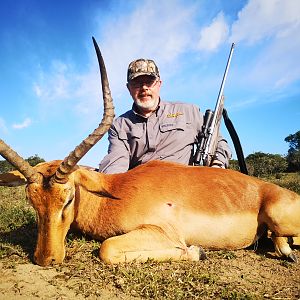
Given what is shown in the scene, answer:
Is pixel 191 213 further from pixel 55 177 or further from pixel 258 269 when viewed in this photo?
pixel 55 177

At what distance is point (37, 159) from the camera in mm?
29750

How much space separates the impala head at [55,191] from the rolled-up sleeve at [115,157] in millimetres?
2119

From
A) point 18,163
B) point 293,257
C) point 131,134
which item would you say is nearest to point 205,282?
point 293,257

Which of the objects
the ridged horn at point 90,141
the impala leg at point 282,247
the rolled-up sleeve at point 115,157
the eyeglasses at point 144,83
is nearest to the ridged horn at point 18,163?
the ridged horn at point 90,141

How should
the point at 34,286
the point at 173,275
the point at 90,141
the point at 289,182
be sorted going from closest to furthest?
the point at 34,286
the point at 173,275
the point at 90,141
the point at 289,182

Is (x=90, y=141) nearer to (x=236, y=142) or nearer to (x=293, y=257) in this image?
(x=293, y=257)

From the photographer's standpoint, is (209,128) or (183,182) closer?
(183,182)

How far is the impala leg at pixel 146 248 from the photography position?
3.91 meters

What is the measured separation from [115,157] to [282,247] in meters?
3.26

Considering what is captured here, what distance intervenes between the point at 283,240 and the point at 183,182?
1428 millimetres

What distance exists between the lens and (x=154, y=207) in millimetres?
4426

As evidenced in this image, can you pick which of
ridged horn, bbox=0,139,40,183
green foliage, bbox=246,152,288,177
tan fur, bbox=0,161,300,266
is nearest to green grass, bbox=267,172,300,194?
green foliage, bbox=246,152,288,177

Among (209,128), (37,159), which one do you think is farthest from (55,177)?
(37,159)

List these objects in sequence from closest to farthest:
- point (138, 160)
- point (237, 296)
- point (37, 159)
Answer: point (237, 296) < point (138, 160) < point (37, 159)
